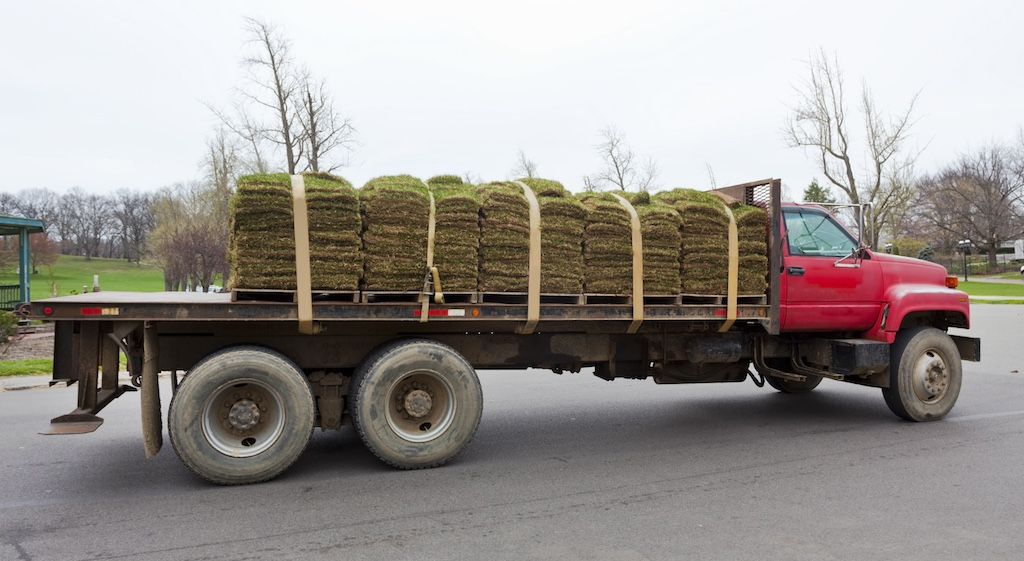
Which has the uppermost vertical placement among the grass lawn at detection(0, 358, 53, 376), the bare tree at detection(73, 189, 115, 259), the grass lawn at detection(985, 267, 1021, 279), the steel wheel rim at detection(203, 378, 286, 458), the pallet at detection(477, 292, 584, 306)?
the bare tree at detection(73, 189, 115, 259)

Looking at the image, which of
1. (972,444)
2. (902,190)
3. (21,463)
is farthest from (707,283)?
(902,190)

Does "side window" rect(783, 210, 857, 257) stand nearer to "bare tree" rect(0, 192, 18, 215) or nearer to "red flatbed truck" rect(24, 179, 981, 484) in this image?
"red flatbed truck" rect(24, 179, 981, 484)

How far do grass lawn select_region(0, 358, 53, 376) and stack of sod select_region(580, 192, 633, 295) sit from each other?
30.7 ft

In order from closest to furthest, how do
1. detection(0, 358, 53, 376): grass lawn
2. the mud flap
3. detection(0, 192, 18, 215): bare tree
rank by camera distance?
1. the mud flap
2. detection(0, 358, 53, 376): grass lawn
3. detection(0, 192, 18, 215): bare tree

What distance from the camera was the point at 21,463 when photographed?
18.7ft

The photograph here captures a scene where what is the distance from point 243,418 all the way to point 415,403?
1296mm

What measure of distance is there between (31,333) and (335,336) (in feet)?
49.3

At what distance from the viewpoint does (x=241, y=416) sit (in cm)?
514

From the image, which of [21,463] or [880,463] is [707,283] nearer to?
[880,463]

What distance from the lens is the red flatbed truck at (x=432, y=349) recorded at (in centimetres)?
507

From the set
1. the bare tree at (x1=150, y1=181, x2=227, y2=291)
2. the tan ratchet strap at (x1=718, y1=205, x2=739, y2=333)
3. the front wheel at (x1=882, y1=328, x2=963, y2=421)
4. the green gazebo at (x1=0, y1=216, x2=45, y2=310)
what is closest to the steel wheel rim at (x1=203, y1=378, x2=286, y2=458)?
the tan ratchet strap at (x1=718, y1=205, x2=739, y2=333)

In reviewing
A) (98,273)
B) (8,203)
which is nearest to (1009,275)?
(98,273)

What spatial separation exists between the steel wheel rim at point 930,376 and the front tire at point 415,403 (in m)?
4.83

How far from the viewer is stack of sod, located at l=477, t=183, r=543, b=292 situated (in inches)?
224
